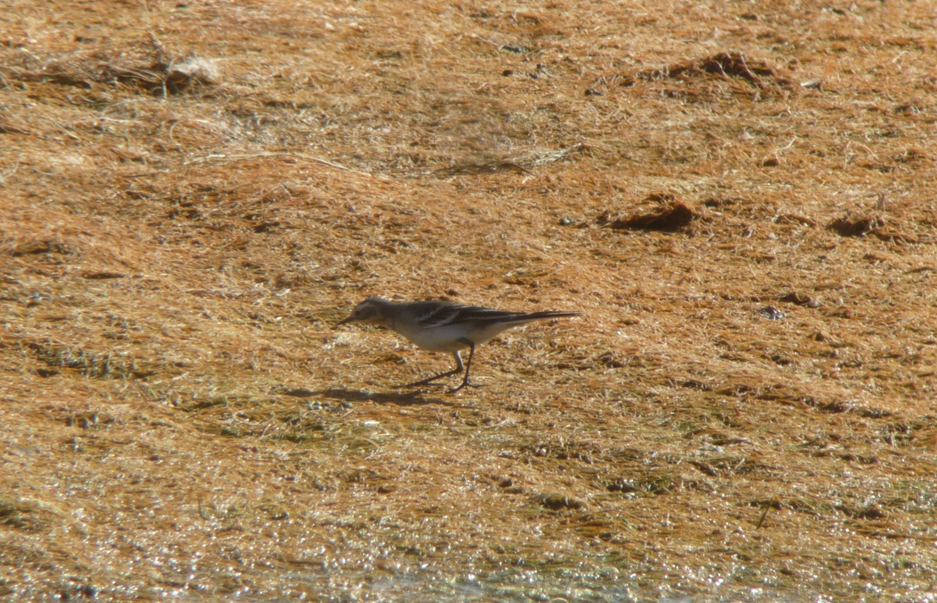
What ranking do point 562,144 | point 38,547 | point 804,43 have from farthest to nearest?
point 804,43 → point 562,144 → point 38,547

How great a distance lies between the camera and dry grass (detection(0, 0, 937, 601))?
5.30 metres

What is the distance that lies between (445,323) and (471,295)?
1.15 m

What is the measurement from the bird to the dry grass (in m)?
0.28

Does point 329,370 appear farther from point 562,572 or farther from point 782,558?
point 782,558

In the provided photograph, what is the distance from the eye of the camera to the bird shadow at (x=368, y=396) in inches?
269

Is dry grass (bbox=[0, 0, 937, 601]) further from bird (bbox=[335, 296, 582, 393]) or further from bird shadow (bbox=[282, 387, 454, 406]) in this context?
bird (bbox=[335, 296, 582, 393])

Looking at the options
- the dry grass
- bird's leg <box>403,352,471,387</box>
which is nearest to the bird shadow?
the dry grass

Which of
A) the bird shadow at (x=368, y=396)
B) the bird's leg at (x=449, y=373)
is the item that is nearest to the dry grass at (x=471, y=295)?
the bird shadow at (x=368, y=396)

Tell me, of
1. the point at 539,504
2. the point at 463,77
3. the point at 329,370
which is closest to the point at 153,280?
the point at 329,370

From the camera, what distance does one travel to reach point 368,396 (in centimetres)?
694

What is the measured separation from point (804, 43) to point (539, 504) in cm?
896

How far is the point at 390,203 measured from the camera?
9.45 meters

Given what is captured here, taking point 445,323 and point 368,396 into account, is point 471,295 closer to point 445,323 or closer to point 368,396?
point 445,323

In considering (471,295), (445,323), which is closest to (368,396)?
(445,323)
